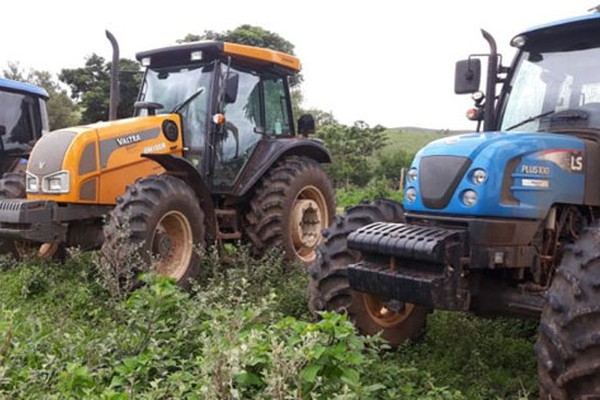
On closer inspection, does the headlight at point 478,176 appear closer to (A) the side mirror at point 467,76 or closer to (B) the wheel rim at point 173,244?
(A) the side mirror at point 467,76

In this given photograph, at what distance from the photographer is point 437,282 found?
3.67 metres

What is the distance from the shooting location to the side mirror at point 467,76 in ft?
15.3

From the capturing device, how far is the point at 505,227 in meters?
3.84

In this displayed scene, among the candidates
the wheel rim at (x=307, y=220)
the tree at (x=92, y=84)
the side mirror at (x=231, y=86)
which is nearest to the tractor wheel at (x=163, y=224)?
the side mirror at (x=231, y=86)

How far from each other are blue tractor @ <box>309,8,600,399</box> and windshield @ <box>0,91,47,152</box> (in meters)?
6.34

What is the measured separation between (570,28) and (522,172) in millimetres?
1270

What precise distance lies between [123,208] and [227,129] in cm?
176

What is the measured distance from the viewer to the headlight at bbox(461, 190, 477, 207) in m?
3.87

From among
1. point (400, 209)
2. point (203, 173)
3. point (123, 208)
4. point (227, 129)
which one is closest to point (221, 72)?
point (227, 129)

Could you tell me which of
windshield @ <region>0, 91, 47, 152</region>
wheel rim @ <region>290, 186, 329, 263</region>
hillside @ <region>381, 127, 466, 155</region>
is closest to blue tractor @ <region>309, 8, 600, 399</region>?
wheel rim @ <region>290, 186, 329, 263</region>

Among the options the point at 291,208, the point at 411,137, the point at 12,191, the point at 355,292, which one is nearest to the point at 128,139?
the point at 12,191

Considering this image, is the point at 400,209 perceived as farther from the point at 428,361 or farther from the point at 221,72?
the point at 221,72

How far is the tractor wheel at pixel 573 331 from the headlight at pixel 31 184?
4921mm

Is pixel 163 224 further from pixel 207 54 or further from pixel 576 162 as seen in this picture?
pixel 576 162
